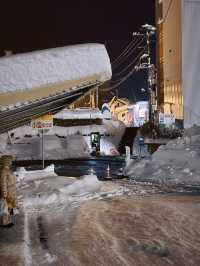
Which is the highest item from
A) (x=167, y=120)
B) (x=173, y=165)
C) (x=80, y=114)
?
(x=80, y=114)

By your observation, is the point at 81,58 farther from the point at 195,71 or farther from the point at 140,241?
the point at 195,71

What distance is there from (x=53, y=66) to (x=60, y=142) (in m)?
31.1

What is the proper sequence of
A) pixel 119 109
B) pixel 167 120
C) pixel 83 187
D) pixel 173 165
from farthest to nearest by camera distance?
1. pixel 119 109
2. pixel 167 120
3. pixel 173 165
4. pixel 83 187

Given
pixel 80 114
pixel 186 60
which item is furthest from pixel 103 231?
pixel 80 114

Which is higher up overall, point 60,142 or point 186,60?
point 186,60

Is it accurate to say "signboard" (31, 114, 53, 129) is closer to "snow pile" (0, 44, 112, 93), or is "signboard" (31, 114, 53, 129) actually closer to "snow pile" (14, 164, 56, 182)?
"snow pile" (14, 164, 56, 182)

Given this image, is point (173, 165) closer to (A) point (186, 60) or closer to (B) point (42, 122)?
(B) point (42, 122)

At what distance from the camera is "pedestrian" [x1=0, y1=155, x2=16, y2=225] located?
8576 mm

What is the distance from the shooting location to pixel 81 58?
24.0 feet

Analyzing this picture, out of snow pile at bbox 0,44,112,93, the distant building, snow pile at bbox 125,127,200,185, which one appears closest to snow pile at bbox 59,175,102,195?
snow pile at bbox 125,127,200,185

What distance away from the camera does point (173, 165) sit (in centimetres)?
1895

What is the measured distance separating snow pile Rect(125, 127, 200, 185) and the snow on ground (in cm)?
1519

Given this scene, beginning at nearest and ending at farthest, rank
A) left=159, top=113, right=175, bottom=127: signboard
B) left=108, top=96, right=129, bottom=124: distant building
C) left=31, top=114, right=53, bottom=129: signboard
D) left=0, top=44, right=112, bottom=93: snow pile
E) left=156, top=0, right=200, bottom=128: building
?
left=0, top=44, right=112, bottom=93: snow pile
left=31, top=114, right=53, bottom=129: signboard
left=156, top=0, right=200, bottom=128: building
left=159, top=113, right=175, bottom=127: signboard
left=108, top=96, right=129, bottom=124: distant building

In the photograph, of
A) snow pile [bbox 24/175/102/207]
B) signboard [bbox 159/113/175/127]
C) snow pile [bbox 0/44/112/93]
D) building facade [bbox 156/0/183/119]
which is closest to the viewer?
snow pile [bbox 0/44/112/93]
